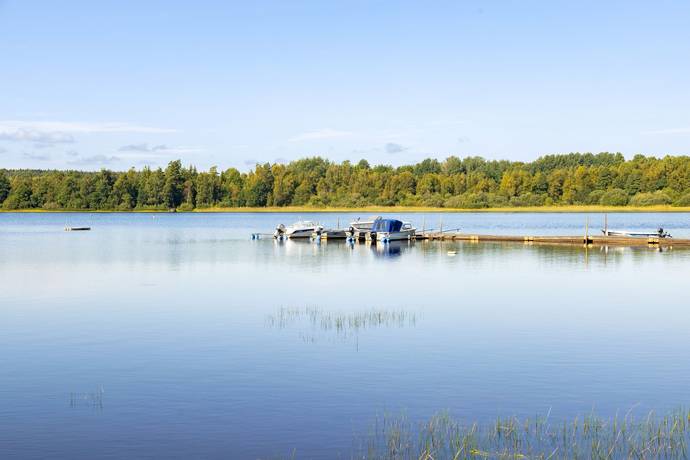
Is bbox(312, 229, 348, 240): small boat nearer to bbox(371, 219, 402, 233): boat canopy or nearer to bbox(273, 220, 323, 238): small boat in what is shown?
bbox(273, 220, 323, 238): small boat

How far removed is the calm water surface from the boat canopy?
152 ft

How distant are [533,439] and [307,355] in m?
10.6

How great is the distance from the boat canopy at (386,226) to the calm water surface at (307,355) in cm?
4632

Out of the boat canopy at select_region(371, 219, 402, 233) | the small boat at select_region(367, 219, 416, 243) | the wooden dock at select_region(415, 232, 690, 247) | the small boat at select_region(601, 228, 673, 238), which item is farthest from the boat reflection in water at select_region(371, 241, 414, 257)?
the small boat at select_region(601, 228, 673, 238)

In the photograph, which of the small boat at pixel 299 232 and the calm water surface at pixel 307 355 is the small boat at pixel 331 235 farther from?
the calm water surface at pixel 307 355

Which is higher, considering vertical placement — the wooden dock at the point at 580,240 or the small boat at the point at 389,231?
the small boat at the point at 389,231

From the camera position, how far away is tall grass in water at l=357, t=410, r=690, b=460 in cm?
1684

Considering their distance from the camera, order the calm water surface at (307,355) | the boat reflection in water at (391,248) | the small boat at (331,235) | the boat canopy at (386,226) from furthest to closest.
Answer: the small boat at (331,235) < the boat canopy at (386,226) < the boat reflection in water at (391,248) < the calm water surface at (307,355)

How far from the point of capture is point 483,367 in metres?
24.9

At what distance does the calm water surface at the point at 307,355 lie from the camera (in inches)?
744

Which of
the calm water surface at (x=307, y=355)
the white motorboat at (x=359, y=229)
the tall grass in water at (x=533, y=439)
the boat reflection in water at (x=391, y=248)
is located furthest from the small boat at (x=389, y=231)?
the tall grass in water at (x=533, y=439)

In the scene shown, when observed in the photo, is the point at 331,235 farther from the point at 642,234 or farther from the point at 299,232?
the point at 642,234

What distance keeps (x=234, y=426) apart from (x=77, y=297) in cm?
2744

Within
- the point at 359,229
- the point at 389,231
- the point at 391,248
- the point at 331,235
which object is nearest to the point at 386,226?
the point at 389,231
